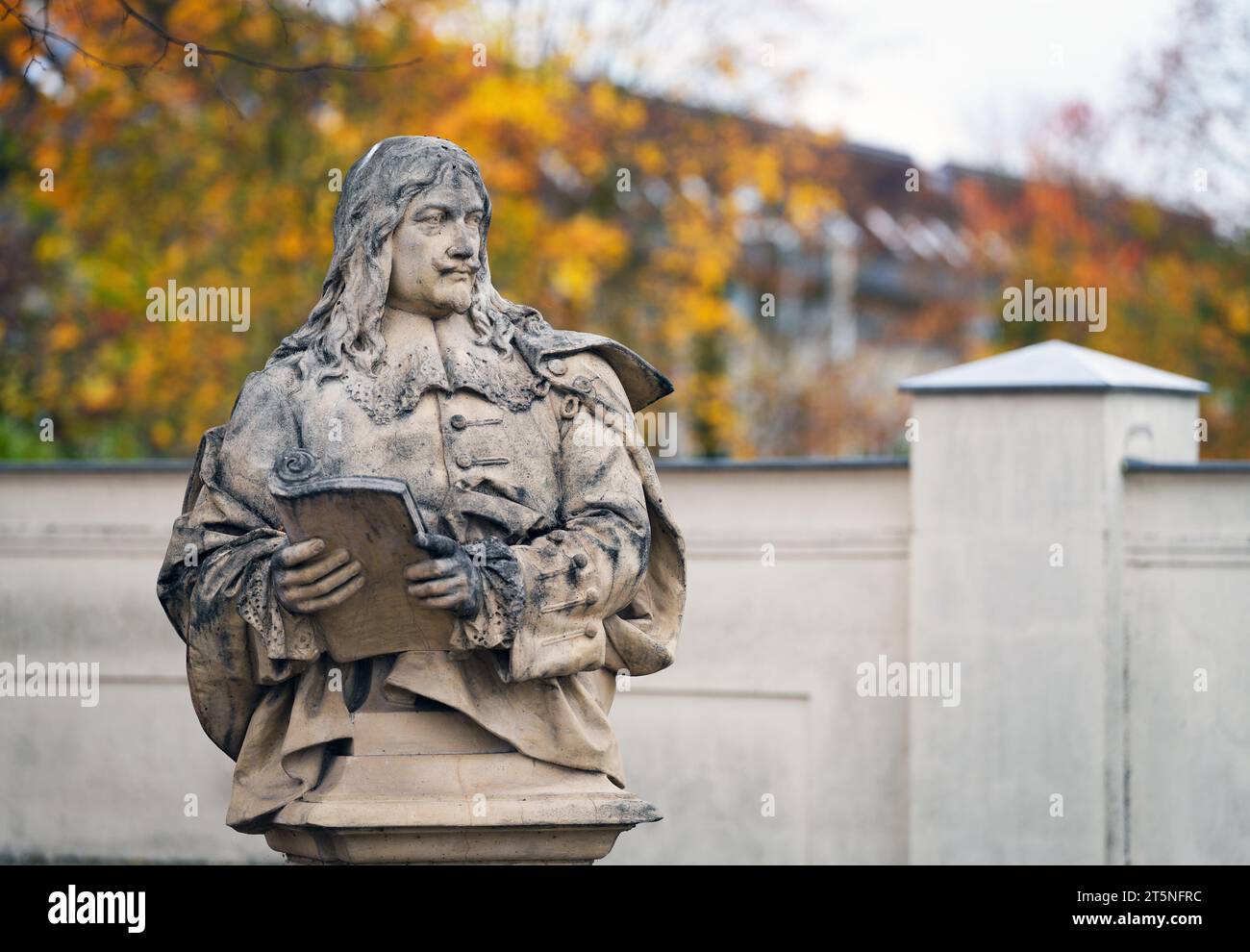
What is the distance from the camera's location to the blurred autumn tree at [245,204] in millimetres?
24234

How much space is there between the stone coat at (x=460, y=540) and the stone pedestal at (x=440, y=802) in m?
0.07

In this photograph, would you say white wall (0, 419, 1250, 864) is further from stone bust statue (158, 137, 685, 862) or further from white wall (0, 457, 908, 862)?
stone bust statue (158, 137, 685, 862)

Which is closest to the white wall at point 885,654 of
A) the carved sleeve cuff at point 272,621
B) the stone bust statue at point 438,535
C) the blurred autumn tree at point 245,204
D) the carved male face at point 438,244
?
the stone bust statue at point 438,535

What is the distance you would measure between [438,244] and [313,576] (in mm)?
1088

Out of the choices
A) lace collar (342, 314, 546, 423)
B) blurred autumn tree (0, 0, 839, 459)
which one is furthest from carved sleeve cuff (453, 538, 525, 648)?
blurred autumn tree (0, 0, 839, 459)

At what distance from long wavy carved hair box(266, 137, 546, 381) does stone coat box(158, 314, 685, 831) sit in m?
0.06

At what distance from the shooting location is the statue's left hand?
6137 mm

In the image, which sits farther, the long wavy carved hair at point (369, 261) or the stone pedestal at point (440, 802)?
the long wavy carved hair at point (369, 261)

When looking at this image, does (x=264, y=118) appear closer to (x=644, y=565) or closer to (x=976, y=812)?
(x=976, y=812)

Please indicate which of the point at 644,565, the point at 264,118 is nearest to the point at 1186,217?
the point at 264,118

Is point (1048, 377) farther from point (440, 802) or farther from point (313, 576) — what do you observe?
point (313, 576)

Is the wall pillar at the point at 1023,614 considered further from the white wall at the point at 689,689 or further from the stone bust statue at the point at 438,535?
the stone bust statue at the point at 438,535

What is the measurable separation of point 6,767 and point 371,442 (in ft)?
24.3

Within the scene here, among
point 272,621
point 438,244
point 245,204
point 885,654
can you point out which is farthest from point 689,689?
point 245,204
